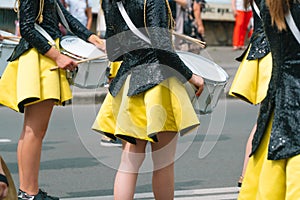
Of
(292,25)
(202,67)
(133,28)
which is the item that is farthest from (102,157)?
(292,25)

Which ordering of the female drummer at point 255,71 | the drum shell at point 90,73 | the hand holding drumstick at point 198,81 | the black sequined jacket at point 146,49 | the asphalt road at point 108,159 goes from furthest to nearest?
the asphalt road at point 108,159, the female drummer at point 255,71, the drum shell at point 90,73, the hand holding drumstick at point 198,81, the black sequined jacket at point 146,49

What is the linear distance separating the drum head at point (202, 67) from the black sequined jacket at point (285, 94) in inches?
47.2

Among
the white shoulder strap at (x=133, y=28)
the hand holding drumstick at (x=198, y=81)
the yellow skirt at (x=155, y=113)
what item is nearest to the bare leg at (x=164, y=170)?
the yellow skirt at (x=155, y=113)

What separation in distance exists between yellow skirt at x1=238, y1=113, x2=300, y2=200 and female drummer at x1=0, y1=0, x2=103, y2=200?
6.09 ft

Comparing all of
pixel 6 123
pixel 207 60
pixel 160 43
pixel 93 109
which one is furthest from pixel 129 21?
pixel 6 123

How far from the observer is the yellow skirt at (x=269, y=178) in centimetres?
376

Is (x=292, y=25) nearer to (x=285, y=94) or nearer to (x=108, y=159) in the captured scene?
(x=285, y=94)

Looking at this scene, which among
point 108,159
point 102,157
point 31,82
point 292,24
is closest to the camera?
point 292,24

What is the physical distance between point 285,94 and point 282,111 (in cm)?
8

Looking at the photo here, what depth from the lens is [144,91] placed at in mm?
4945

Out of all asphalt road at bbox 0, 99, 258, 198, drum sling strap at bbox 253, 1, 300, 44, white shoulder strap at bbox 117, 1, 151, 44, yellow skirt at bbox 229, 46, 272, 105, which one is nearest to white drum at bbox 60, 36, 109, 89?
asphalt road at bbox 0, 99, 258, 198

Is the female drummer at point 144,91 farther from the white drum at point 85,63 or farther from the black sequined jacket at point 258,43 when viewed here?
the black sequined jacket at point 258,43

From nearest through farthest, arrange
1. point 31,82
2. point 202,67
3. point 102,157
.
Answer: point 202,67, point 31,82, point 102,157

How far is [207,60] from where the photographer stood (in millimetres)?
5328
